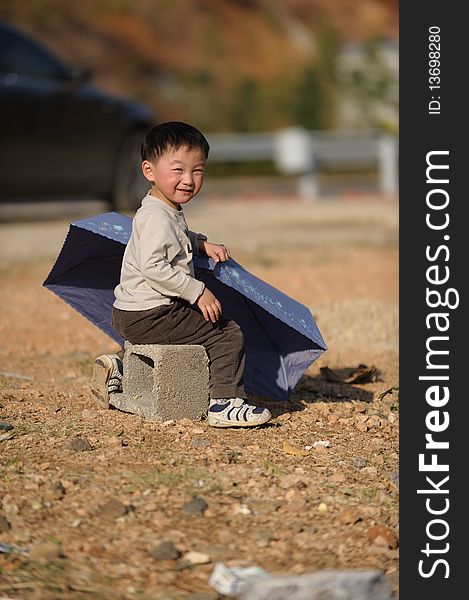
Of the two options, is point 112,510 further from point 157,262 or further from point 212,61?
point 212,61

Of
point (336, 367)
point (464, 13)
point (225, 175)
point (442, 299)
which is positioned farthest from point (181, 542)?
point (225, 175)

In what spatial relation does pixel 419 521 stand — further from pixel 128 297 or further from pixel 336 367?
pixel 336 367

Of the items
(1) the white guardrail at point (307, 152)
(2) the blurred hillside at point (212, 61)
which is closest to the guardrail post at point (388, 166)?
(1) the white guardrail at point (307, 152)

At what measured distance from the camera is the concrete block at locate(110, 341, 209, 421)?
5078mm

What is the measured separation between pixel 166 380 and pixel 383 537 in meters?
1.37

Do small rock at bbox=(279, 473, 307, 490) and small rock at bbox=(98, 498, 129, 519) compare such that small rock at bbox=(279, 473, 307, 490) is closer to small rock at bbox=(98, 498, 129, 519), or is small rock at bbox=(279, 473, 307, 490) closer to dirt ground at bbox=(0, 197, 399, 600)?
dirt ground at bbox=(0, 197, 399, 600)

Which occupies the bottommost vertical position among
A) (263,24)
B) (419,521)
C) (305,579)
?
(305,579)

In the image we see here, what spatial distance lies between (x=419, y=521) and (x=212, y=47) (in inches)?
1332

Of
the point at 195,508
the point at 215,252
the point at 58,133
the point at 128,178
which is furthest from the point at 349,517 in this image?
the point at 128,178

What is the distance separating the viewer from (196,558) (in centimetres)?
381

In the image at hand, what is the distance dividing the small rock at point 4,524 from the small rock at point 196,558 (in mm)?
585

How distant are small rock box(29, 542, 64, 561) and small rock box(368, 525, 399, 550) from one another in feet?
3.27

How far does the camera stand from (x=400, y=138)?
503 centimetres

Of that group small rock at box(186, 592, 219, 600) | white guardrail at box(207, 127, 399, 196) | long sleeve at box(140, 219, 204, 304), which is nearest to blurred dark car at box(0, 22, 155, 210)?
white guardrail at box(207, 127, 399, 196)
